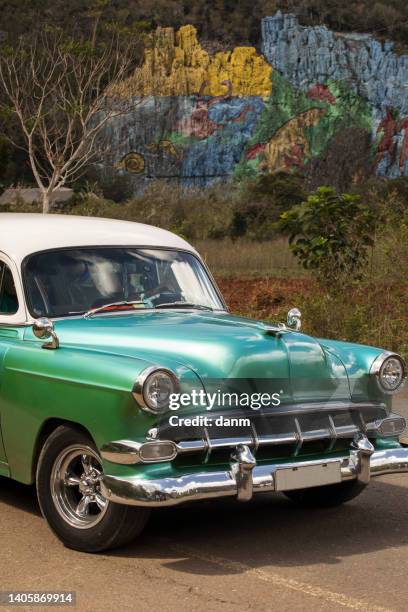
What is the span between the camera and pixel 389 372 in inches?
253

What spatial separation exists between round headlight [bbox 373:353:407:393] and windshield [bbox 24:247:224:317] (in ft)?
4.43

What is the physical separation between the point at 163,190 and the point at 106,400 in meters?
48.1

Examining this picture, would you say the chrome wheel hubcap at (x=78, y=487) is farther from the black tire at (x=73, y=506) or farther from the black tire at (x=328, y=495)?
the black tire at (x=328, y=495)

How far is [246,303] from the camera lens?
19.4 metres

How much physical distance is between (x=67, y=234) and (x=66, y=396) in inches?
63.4

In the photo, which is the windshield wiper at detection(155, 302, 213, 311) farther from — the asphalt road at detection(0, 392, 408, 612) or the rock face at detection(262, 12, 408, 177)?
the rock face at detection(262, 12, 408, 177)

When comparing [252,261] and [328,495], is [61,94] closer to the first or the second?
[252,261]

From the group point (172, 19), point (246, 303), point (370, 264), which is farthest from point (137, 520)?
point (172, 19)

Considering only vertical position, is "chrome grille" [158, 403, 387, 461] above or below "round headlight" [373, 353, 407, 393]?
below

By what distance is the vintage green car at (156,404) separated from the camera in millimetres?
5551

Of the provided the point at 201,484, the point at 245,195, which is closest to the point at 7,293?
the point at 201,484

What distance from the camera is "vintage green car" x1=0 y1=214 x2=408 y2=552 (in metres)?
5.55

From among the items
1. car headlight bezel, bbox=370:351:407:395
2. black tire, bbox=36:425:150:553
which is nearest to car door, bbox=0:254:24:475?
black tire, bbox=36:425:150:553

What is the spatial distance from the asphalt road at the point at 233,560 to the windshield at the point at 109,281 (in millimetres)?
1266
